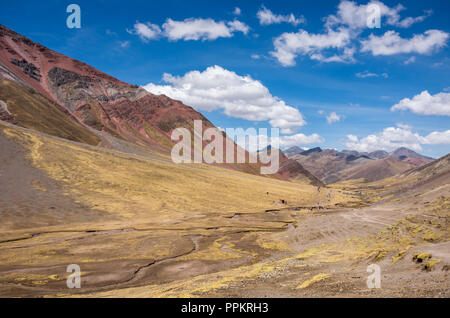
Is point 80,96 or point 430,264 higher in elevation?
point 80,96

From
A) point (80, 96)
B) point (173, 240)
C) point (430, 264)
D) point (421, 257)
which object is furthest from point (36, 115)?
point (430, 264)

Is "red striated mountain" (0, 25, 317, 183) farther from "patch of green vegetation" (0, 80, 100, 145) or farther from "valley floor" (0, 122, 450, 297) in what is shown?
"valley floor" (0, 122, 450, 297)

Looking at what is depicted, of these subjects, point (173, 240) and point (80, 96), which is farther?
point (80, 96)

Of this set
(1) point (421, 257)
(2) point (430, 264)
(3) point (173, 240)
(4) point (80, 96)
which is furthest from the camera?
(4) point (80, 96)

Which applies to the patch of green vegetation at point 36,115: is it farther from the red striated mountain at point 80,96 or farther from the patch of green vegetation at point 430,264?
the patch of green vegetation at point 430,264

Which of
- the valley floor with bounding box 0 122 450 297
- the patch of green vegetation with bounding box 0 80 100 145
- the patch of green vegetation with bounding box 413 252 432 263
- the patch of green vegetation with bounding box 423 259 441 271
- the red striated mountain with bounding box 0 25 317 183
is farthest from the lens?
the red striated mountain with bounding box 0 25 317 183

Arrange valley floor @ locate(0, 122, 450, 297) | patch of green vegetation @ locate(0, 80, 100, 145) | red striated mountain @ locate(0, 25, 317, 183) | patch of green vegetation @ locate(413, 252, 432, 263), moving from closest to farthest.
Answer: patch of green vegetation @ locate(413, 252, 432, 263) < valley floor @ locate(0, 122, 450, 297) < patch of green vegetation @ locate(0, 80, 100, 145) < red striated mountain @ locate(0, 25, 317, 183)

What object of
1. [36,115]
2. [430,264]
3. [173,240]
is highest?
[36,115]

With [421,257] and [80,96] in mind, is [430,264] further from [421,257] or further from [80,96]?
[80,96]

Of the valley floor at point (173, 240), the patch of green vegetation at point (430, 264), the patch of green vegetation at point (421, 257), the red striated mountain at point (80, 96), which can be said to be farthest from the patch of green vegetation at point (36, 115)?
the patch of green vegetation at point (430, 264)

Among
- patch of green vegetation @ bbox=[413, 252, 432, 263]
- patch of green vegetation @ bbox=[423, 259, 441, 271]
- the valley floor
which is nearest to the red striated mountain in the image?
the valley floor

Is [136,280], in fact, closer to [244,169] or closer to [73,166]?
[73,166]

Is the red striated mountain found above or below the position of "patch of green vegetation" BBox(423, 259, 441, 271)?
above

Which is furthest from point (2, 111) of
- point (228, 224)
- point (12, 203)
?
point (228, 224)
